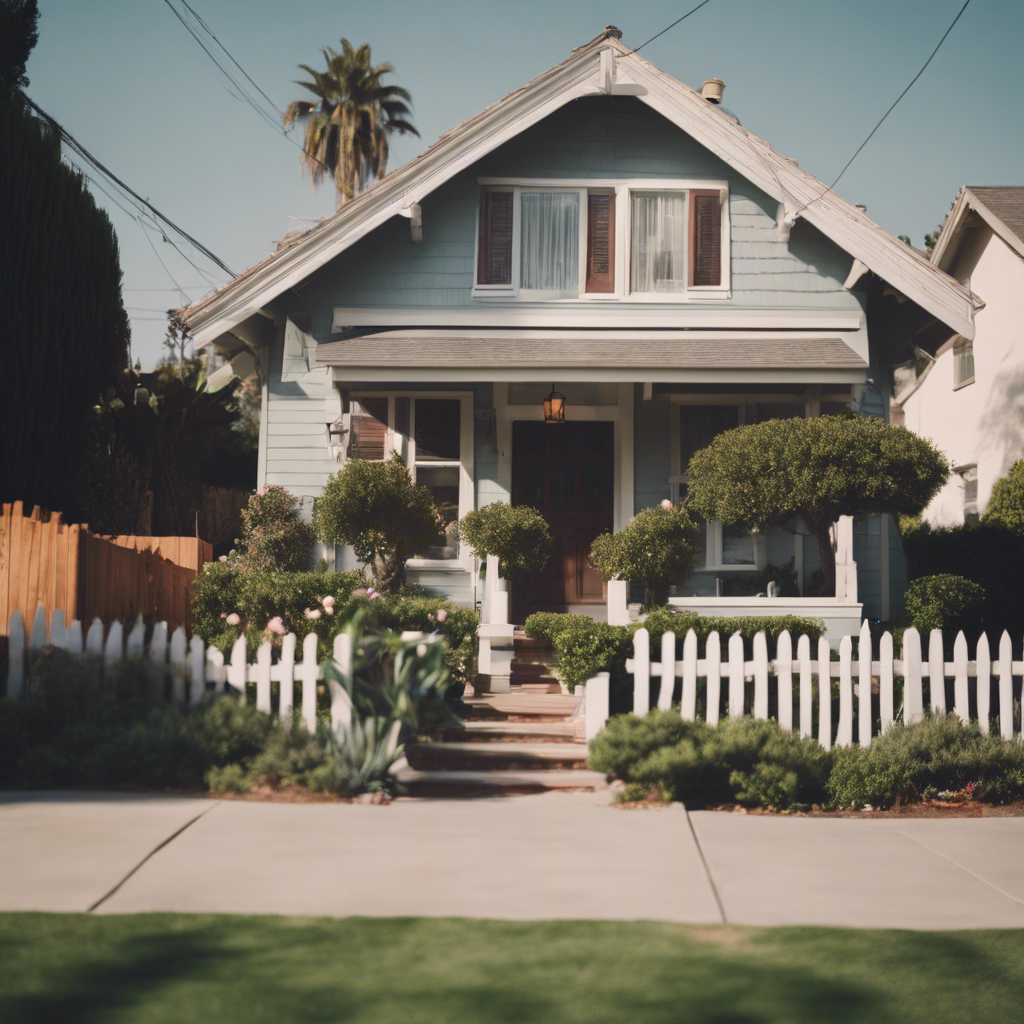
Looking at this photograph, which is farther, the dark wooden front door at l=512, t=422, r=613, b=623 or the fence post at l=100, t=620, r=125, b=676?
the dark wooden front door at l=512, t=422, r=613, b=623

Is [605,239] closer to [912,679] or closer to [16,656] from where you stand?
[912,679]

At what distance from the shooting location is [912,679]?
30.4 ft

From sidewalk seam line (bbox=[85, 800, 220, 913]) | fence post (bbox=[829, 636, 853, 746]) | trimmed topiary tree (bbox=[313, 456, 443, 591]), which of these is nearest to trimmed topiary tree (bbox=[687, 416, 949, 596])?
fence post (bbox=[829, 636, 853, 746])

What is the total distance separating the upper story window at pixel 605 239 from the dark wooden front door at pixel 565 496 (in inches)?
71.6

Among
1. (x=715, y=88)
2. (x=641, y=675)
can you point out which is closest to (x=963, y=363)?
(x=715, y=88)

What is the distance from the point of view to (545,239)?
46.6ft

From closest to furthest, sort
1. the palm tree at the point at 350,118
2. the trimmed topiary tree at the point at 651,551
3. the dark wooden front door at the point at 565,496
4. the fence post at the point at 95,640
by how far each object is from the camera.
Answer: the fence post at the point at 95,640 < the trimmed topiary tree at the point at 651,551 < the dark wooden front door at the point at 565,496 < the palm tree at the point at 350,118

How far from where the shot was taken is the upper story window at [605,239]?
46.4 feet

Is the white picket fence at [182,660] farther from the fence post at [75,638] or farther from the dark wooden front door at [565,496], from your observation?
the dark wooden front door at [565,496]

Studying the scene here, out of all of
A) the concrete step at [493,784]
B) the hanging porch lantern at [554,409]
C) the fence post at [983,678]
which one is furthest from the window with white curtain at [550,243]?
Result: the concrete step at [493,784]

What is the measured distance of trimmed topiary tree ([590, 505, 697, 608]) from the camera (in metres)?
12.1

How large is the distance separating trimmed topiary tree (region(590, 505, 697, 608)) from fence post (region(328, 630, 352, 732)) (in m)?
4.54

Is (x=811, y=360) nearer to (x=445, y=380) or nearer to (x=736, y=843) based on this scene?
(x=445, y=380)

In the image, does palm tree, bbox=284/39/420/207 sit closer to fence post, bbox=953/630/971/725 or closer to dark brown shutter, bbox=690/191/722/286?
dark brown shutter, bbox=690/191/722/286
